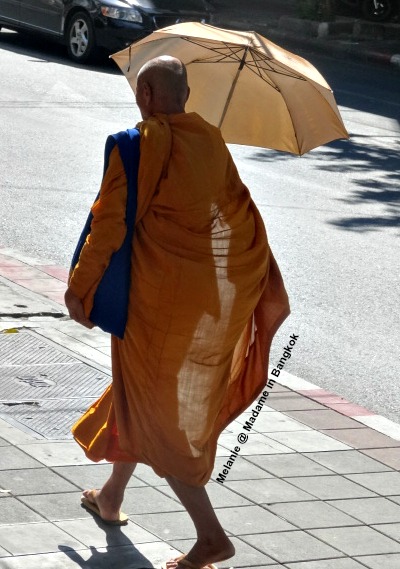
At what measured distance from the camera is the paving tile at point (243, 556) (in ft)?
14.3

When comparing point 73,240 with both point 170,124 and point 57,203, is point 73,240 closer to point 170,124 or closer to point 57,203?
point 57,203

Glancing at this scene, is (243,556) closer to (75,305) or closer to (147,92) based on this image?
(75,305)

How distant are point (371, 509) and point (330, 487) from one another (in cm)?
24

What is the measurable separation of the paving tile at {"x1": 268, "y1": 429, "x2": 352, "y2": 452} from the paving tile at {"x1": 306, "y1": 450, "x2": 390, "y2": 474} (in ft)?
0.18

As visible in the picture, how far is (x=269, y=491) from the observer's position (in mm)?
5031

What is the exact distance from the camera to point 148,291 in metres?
4.08

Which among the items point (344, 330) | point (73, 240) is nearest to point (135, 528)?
point (344, 330)

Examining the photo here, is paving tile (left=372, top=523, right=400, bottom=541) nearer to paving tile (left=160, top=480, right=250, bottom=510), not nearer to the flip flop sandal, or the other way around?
paving tile (left=160, top=480, right=250, bottom=510)

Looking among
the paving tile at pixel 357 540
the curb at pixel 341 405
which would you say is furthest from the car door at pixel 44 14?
the paving tile at pixel 357 540

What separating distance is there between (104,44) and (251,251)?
14228 millimetres

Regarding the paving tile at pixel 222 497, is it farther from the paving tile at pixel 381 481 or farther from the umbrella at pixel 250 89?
the umbrella at pixel 250 89

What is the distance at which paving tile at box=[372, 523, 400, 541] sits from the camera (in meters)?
4.75

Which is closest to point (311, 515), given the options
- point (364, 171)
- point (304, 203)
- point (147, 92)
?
point (147, 92)

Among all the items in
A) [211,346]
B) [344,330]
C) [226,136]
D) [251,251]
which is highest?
[226,136]
